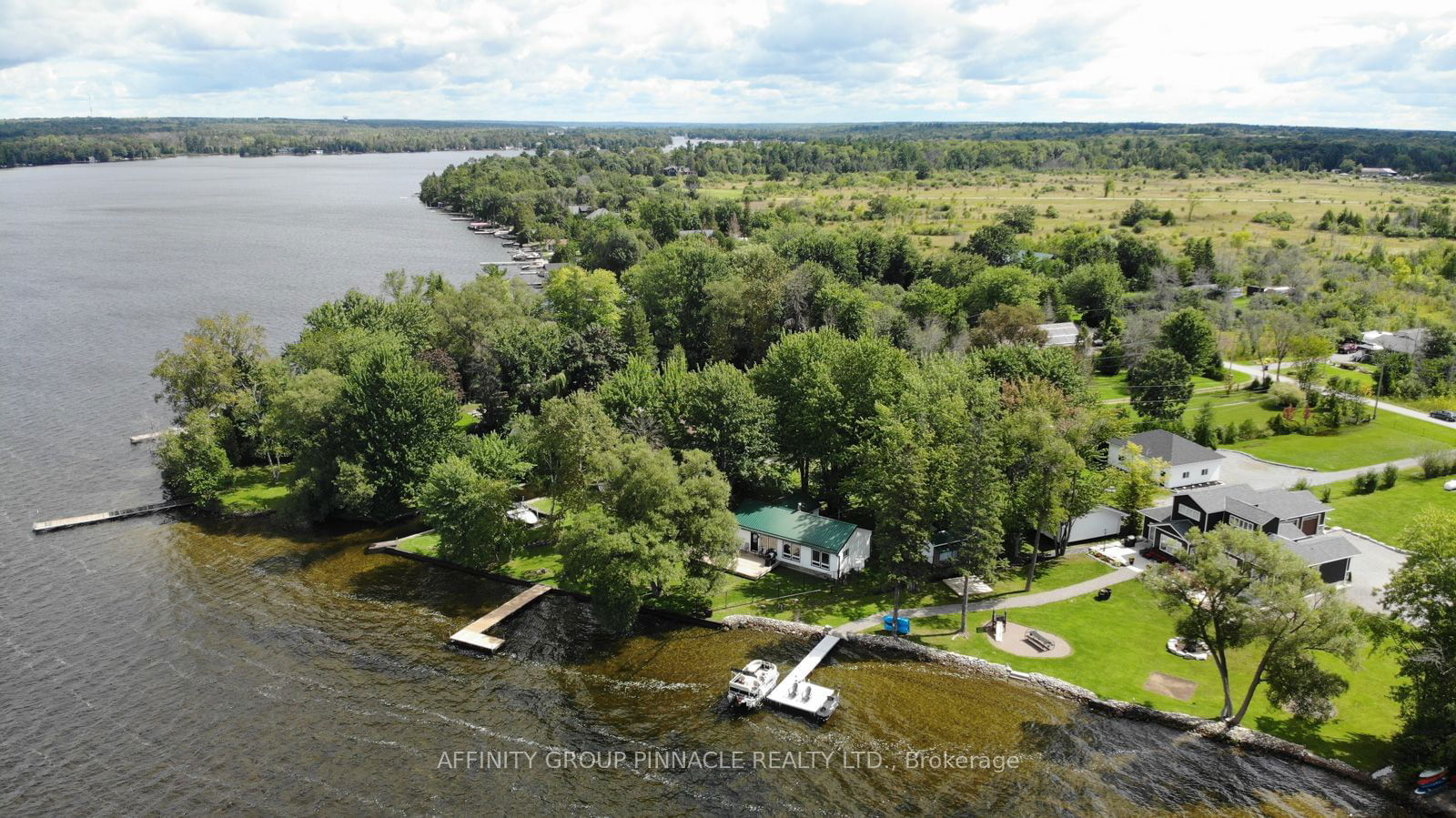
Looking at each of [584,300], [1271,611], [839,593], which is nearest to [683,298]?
[584,300]

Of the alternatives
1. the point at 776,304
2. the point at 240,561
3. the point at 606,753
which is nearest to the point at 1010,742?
the point at 606,753

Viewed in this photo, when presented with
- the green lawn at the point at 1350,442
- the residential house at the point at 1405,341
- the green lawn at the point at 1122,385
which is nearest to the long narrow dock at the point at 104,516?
the green lawn at the point at 1122,385

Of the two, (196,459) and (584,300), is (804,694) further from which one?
(584,300)

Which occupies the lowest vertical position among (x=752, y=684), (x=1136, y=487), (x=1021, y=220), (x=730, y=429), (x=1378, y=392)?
(x=752, y=684)

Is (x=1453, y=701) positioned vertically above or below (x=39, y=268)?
below

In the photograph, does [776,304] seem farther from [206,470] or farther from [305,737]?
[305,737]

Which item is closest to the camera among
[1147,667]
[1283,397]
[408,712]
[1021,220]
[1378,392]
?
[408,712]
